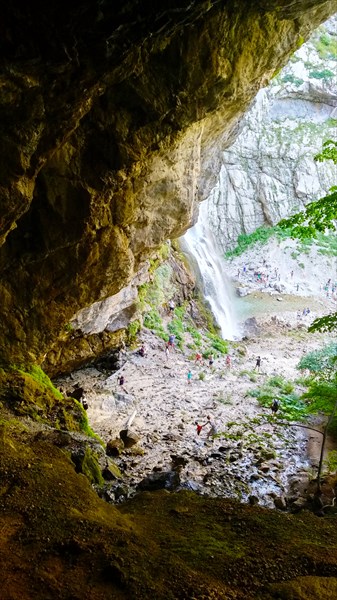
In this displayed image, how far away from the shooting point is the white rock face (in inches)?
1826

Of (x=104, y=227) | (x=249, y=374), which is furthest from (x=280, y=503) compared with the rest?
(x=249, y=374)

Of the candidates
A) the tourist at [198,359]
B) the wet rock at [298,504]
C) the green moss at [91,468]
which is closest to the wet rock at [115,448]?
the green moss at [91,468]

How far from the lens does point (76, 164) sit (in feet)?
28.2

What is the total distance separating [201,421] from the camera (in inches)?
654

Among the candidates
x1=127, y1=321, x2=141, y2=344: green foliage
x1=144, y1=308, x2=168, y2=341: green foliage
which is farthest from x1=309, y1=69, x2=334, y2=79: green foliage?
x1=127, y1=321, x2=141, y2=344: green foliage

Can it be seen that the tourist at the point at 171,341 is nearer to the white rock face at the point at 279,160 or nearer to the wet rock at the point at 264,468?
the wet rock at the point at 264,468

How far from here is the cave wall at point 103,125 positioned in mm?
4961

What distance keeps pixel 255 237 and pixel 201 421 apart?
32.8 meters

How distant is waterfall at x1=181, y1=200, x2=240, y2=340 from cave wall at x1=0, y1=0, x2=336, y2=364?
19820 mm

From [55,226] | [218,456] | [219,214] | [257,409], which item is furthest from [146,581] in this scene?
[219,214]

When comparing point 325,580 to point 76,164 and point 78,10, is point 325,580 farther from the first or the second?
point 76,164

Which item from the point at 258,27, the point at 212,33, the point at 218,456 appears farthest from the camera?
the point at 218,456

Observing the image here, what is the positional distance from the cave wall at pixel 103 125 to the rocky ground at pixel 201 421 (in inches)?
199

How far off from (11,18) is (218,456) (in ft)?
39.3
